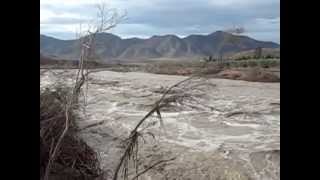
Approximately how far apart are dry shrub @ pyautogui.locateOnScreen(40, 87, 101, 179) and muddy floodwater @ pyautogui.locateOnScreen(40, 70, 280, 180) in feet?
0.25

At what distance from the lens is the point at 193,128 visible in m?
3.02

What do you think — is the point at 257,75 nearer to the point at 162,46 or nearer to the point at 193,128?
the point at 162,46

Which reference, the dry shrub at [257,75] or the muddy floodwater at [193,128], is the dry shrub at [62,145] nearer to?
the muddy floodwater at [193,128]

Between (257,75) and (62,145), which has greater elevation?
(257,75)

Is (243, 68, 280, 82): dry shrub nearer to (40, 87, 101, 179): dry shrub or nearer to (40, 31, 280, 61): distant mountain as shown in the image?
(40, 31, 280, 61): distant mountain

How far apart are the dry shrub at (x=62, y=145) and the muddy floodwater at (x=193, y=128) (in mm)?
76

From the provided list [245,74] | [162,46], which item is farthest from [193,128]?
[162,46]

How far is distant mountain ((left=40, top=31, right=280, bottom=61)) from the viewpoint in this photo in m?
2.08

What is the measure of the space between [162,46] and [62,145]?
804 millimetres

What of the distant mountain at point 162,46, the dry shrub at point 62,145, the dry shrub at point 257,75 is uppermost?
the distant mountain at point 162,46

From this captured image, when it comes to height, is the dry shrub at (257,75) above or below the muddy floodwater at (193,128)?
above

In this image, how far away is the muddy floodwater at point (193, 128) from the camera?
2605 mm

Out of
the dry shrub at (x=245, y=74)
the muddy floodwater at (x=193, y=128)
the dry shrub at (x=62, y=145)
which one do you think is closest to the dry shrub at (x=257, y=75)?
the dry shrub at (x=245, y=74)
